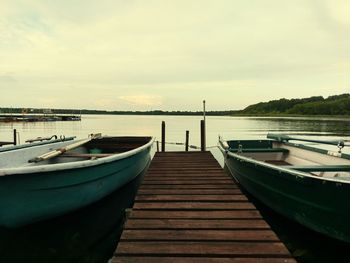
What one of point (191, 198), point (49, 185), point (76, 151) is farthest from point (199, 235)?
point (76, 151)

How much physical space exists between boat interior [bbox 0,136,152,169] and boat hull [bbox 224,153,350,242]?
15.0 feet

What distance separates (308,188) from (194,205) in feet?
7.10

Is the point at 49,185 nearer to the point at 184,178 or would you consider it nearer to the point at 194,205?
the point at 194,205

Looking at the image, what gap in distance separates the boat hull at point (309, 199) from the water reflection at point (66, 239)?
380 cm

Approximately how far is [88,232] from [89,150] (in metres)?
6.20

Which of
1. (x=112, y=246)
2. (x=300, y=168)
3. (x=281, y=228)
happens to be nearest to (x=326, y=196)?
(x=300, y=168)

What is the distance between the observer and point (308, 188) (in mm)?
6004

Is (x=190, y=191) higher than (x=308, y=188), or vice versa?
(x=308, y=188)

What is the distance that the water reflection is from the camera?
623 centimetres

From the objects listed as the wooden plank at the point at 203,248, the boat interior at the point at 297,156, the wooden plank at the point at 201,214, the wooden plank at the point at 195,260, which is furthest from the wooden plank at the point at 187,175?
the wooden plank at the point at 195,260

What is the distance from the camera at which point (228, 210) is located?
5.93 meters

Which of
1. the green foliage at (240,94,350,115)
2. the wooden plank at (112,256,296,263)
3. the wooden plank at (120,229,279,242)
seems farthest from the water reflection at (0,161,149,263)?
the green foliage at (240,94,350,115)

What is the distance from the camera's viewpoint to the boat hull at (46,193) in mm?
6074

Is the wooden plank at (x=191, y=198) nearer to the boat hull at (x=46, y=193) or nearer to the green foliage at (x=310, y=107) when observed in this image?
the boat hull at (x=46, y=193)
